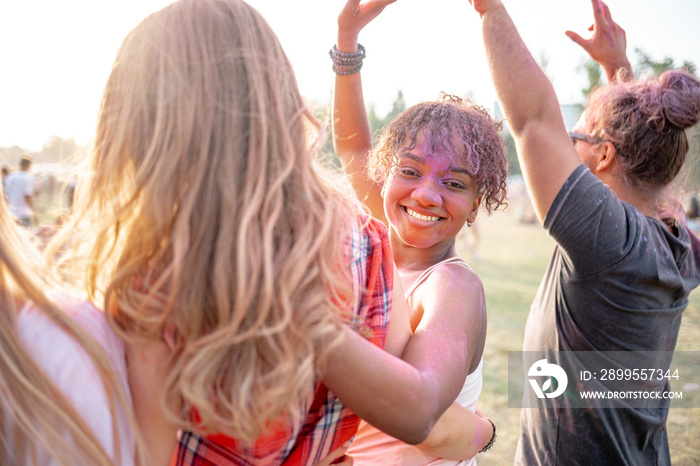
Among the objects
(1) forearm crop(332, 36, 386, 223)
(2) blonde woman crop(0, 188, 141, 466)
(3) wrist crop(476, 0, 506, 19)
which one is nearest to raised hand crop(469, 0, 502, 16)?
(3) wrist crop(476, 0, 506, 19)

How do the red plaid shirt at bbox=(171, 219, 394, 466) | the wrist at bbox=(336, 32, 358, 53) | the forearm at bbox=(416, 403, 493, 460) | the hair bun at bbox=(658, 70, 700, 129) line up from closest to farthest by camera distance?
the red plaid shirt at bbox=(171, 219, 394, 466), the forearm at bbox=(416, 403, 493, 460), the hair bun at bbox=(658, 70, 700, 129), the wrist at bbox=(336, 32, 358, 53)

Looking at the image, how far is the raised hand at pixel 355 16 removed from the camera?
180 cm

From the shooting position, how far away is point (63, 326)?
2.89 feet

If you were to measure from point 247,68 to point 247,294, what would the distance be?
0.44 m

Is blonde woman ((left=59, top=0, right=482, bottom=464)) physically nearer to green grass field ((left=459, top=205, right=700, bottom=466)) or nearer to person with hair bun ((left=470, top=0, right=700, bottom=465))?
person with hair bun ((left=470, top=0, right=700, bottom=465))

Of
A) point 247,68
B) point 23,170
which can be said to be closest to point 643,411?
point 247,68

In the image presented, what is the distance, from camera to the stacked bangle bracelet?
1906 mm

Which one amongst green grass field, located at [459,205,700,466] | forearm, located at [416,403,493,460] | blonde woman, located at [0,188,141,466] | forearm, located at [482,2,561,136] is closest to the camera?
blonde woman, located at [0,188,141,466]

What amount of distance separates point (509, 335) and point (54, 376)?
6.06 metres

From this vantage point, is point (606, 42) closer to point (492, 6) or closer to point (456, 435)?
point (492, 6)

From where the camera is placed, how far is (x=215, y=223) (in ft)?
2.91

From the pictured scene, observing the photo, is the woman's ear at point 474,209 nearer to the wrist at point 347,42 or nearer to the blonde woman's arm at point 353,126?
the blonde woman's arm at point 353,126

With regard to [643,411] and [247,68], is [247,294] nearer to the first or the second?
[247,68]

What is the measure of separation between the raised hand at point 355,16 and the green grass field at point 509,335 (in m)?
0.89
